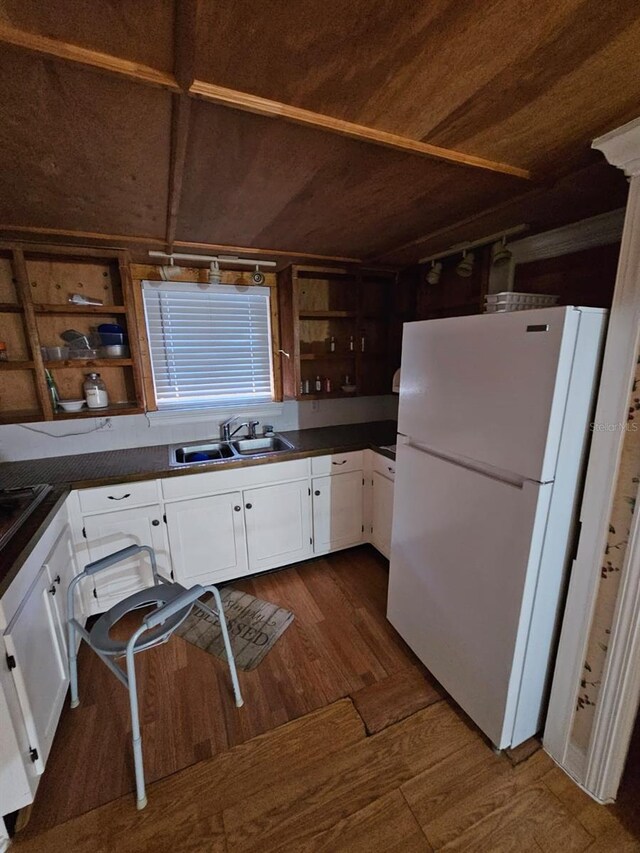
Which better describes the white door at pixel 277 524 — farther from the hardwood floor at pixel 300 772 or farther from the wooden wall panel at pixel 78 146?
the wooden wall panel at pixel 78 146

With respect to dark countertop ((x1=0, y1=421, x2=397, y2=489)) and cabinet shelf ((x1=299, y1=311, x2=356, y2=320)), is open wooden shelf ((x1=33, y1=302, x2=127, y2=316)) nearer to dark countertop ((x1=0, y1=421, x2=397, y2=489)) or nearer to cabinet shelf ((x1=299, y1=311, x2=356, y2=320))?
dark countertop ((x1=0, y1=421, x2=397, y2=489))

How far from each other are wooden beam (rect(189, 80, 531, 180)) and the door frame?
35 cm

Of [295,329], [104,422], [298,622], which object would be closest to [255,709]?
[298,622]

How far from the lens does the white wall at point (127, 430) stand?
2080 mm

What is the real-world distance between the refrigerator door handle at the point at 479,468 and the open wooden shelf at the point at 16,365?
209 centimetres

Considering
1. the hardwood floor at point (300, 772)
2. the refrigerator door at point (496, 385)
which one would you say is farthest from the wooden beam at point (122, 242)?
the hardwood floor at point (300, 772)

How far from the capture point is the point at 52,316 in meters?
2.10

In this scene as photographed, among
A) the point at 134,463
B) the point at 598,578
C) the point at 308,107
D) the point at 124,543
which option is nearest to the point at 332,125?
the point at 308,107

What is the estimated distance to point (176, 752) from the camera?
1.38 metres

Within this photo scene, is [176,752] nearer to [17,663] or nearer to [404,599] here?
[17,663]

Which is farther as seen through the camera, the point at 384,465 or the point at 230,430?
the point at 230,430

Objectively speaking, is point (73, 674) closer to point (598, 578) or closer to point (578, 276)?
point (598, 578)

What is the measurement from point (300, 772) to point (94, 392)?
2167 mm

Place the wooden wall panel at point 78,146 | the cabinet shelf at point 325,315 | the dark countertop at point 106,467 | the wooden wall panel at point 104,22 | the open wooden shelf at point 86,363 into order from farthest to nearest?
the cabinet shelf at point 325,315 → the open wooden shelf at point 86,363 → the dark countertop at point 106,467 → the wooden wall panel at point 78,146 → the wooden wall panel at point 104,22
